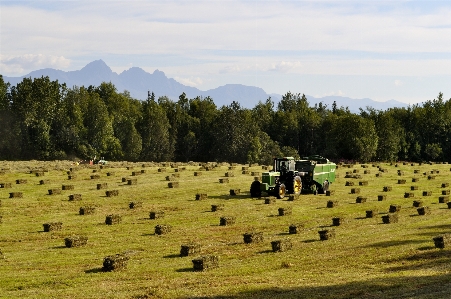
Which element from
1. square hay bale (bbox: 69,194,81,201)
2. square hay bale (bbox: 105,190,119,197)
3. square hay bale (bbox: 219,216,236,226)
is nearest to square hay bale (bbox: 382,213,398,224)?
square hay bale (bbox: 219,216,236,226)

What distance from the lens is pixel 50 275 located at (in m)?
21.5

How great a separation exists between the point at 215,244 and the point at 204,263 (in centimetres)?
543

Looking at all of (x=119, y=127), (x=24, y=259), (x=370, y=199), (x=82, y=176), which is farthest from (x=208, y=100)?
(x=24, y=259)

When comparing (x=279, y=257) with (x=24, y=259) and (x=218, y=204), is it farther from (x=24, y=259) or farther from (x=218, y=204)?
(x=218, y=204)

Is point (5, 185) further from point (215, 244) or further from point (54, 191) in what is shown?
point (215, 244)

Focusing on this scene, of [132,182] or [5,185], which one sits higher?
[132,182]

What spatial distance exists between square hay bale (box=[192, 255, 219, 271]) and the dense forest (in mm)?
88931

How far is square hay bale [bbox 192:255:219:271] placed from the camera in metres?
21.7

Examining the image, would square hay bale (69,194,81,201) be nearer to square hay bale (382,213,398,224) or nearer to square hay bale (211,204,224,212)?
square hay bale (211,204,224,212)

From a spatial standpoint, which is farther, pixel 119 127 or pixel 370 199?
pixel 119 127

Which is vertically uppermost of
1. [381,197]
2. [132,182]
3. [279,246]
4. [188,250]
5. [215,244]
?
[132,182]

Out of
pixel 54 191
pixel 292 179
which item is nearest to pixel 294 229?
pixel 292 179

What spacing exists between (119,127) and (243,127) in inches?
1066

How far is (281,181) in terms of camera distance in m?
44.5
